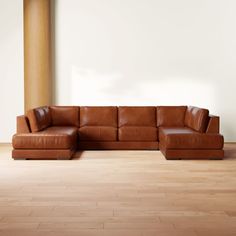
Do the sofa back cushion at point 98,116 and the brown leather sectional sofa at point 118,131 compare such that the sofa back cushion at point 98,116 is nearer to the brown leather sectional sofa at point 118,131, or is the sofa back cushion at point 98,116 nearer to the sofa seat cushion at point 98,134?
the brown leather sectional sofa at point 118,131

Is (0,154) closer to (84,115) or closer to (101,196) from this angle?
(84,115)

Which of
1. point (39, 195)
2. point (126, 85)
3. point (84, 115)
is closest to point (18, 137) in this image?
point (84, 115)

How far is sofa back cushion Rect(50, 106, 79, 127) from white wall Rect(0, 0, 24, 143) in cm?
83

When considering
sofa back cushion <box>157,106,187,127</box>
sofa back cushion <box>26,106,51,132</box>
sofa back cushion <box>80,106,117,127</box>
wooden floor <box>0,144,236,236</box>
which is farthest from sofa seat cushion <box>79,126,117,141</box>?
wooden floor <box>0,144,236,236</box>

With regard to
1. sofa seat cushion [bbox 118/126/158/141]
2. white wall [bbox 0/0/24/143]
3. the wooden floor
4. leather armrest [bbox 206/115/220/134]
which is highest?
white wall [bbox 0/0/24/143]

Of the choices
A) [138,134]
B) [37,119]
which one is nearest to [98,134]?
[138,134]

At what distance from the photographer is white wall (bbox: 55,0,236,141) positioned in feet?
24.1

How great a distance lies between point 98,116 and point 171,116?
1.36 m

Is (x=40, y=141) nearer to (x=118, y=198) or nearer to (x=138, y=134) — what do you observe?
(x=138, y=134)

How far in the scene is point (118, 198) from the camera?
3531 millimetres

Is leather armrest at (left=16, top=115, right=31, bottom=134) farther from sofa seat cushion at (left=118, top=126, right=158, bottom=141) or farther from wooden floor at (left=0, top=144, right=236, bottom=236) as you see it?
sofa seat cushion at (left=118, top=126, right=158, bottom=141)

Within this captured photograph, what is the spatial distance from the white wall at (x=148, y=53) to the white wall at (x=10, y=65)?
75cm

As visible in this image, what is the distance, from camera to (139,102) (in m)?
7.45

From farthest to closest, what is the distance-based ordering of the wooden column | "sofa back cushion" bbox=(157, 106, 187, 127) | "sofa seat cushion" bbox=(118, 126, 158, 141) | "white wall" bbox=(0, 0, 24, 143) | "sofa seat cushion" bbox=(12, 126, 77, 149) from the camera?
"white wall" bbox=(0, 0, 24, 143) → the wooden column → "sofa back cushion" bbox=(157, 106, 187, 127) → "sofa seat cushion" bbox=(118, 126, 158, 141) → "sofa seat cushion" bbox=(12, 126, 77, 149)
